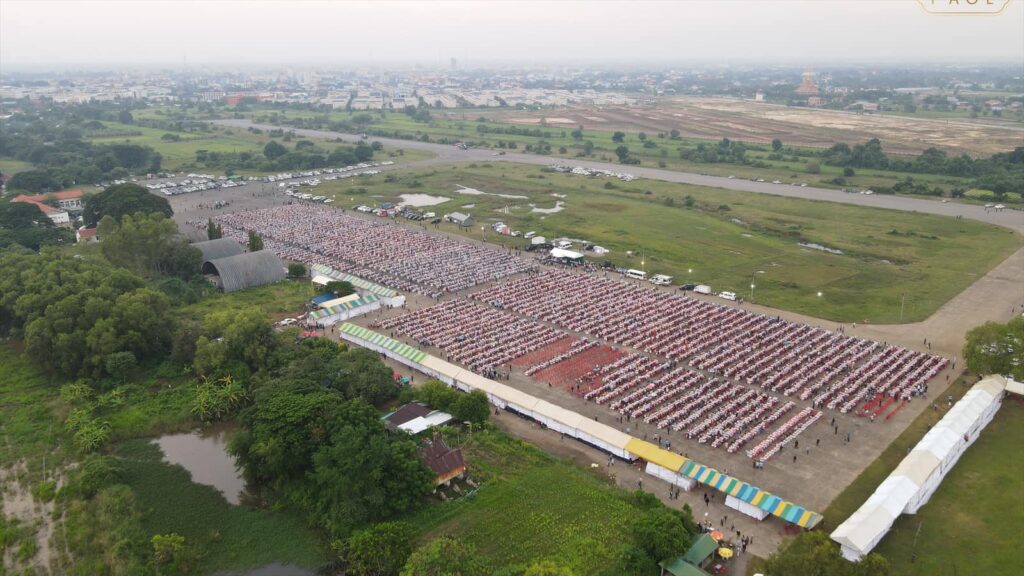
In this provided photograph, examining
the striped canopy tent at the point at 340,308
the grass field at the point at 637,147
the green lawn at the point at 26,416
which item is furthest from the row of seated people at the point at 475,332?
the grass field at the point at 637,147

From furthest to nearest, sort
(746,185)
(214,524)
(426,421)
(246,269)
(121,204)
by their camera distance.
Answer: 1. (746,185)
2. (121,204)
3. (246,269)
4. (426,421)
5. (214,524)

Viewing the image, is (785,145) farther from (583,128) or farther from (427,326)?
(427,326)

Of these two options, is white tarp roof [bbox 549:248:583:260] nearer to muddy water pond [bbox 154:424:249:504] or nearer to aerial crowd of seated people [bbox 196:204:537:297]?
aerial crowd of seated people [bbox 196:204:537:297]

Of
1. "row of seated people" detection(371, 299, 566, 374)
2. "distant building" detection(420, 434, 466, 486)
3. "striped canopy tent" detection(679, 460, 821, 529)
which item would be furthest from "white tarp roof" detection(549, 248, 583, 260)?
"distant building" detection(420, 434, 466, 486)

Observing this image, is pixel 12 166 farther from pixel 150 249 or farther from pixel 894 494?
pixel 894 494

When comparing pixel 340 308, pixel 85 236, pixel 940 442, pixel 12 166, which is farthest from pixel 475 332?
pixel 12 166

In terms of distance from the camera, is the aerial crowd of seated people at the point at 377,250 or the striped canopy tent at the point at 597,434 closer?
the striped canopy tent at the point at 597,434

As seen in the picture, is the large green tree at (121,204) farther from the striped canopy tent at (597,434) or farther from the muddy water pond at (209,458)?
the muddy water pond at (209,458)
